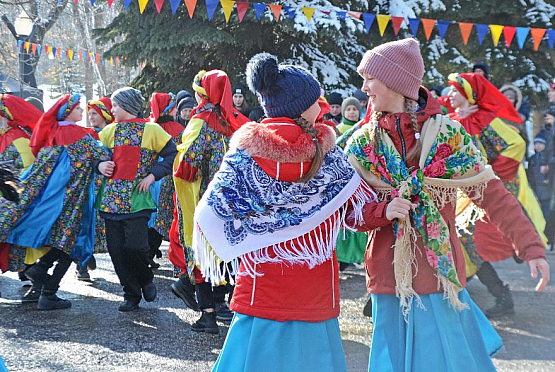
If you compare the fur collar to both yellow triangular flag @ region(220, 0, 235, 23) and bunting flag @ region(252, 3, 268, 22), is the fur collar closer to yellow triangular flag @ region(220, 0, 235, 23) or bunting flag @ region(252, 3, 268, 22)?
yellow triangular flag @ region(220, 0, 235, 23)

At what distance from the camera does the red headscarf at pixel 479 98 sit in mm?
6215

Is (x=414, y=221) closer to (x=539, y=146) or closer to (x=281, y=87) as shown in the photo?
(x=281, y=87)

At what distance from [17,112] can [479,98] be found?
4.27 m

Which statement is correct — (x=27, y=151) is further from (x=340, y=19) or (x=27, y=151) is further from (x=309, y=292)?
(x=340, y=19)

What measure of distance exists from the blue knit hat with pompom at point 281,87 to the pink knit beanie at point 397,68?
377mm

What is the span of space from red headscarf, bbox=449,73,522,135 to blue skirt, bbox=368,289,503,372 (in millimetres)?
3138

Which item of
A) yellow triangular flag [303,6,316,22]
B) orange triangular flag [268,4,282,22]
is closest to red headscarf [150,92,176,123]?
orange triangular flag [268,4,282,22]

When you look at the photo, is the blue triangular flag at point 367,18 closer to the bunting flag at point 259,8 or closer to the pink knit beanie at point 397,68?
the bunting flag at point 259,8

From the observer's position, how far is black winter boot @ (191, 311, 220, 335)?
594 centimetres

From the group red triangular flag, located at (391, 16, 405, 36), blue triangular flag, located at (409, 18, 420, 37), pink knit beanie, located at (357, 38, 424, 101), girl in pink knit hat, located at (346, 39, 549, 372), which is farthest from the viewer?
blue triangular flag, located at (409, 18, 420, 37)

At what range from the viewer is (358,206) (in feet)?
10.6

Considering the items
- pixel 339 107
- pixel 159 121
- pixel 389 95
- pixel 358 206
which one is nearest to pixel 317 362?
pixel 358 206

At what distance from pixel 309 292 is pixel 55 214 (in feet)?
14.0

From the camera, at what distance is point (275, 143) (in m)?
3.03
